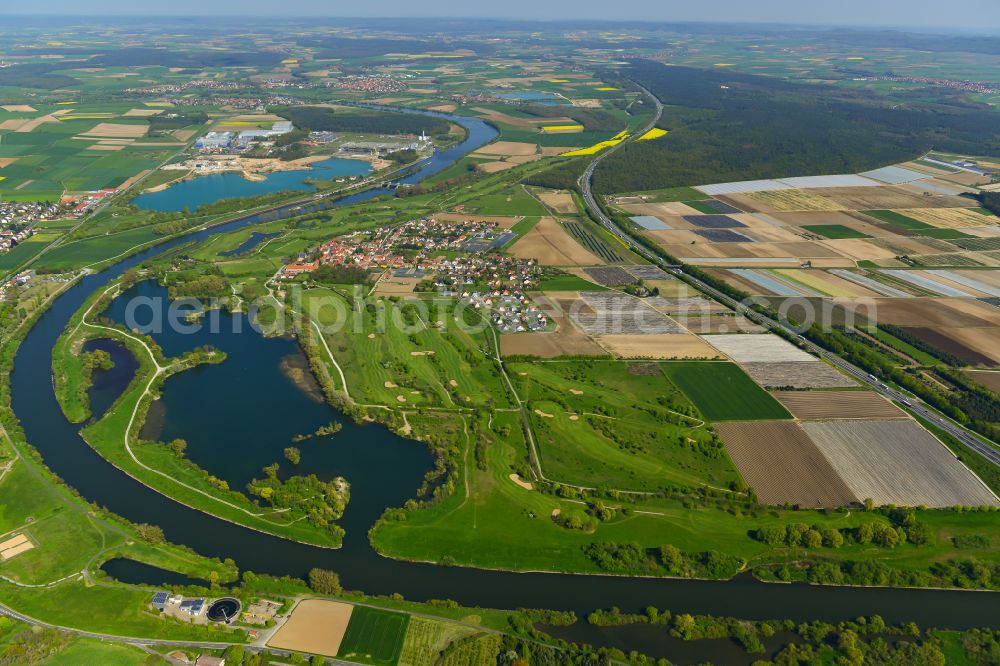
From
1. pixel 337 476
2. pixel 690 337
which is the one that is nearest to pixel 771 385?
pixel 690 337

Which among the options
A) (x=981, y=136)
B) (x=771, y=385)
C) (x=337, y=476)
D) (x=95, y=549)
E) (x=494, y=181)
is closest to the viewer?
(x=95, y=549)

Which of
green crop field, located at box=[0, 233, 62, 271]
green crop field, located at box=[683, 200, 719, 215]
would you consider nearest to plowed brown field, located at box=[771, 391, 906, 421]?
green crop field, located at box=[683, 200, 719, 215]

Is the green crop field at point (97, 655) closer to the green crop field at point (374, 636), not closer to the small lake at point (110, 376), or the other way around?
the green crop field at point (374, 636)

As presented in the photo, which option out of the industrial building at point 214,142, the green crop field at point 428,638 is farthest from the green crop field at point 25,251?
the green crop field at point 428,638

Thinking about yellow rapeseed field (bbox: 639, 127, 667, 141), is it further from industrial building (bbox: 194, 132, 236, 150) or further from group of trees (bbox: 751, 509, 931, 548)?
group of trees (bbox: 751, 509, 931, 548)

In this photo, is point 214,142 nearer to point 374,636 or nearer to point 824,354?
point 824,354

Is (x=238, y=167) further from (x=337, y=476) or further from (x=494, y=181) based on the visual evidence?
(x=337, y=476)
